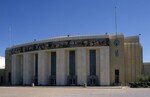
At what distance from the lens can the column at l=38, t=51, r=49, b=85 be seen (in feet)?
253

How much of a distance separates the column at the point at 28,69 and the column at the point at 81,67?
15.7m

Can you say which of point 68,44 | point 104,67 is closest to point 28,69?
point 68,44

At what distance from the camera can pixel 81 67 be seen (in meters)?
71.9

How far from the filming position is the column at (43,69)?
253ft

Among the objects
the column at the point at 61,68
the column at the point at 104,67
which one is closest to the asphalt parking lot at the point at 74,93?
the column at the point at 104,67

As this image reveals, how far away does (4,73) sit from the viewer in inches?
3831

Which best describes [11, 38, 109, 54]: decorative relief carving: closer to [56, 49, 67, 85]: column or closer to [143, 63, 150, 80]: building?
[56, 49, 67, 85]: column

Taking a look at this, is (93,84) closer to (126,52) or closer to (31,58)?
(126,52)

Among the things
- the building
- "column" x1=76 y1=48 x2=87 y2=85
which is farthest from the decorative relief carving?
the building

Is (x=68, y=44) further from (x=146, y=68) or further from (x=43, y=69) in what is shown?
(x=146, y=68)

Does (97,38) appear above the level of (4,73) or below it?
above

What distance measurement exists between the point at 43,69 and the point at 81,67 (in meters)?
10.8

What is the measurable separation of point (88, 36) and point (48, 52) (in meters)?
12.2

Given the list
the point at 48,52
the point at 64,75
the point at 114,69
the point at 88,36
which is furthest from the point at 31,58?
the point at 114,69
